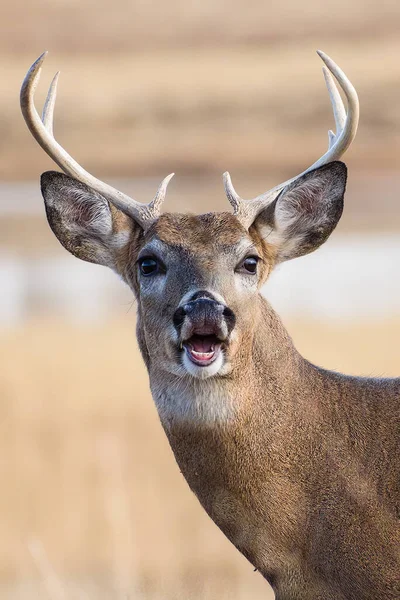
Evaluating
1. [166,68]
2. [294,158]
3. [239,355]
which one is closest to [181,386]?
[239,355]

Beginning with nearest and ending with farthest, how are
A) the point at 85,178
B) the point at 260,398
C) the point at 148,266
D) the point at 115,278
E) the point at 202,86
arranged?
the point at 260,398 → the point at 148,266 → the point at 85,178 → the point at 115,278 → the point at 202,86

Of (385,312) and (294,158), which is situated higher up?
(294,158)

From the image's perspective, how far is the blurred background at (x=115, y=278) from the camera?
14.0 metres

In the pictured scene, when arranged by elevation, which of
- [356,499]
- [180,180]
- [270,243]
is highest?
[180,180]

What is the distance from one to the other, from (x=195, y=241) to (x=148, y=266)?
0.26 meters

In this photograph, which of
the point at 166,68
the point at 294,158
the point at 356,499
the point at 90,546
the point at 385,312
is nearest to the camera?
the point at 356,499

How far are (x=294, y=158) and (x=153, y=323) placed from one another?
3405 centimetres

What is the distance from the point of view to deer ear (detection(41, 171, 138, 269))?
7598mm

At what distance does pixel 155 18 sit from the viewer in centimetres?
6006

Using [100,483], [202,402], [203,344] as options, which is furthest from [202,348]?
[100,483]

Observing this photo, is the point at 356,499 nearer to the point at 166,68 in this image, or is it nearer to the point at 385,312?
the point at 385,312

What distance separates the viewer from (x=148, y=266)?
7297mm

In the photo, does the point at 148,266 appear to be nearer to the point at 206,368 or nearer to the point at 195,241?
the point at 195,241

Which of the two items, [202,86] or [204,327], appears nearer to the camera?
[204,327]
